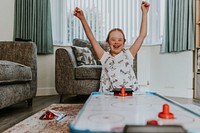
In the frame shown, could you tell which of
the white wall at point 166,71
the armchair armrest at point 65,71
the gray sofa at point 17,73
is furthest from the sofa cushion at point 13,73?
the white wall at point 166,71

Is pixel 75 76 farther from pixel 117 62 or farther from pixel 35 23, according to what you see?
pixel 35 23

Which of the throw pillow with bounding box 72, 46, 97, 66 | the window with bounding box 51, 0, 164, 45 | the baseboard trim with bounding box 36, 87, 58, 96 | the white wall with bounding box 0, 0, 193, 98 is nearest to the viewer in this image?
the throw pillow with bounding box 72, 46, 97, 66

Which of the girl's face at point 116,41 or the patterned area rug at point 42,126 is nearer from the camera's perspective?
the patterned area rug at point 42,126

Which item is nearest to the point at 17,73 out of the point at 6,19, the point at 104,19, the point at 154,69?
the point at 6,19

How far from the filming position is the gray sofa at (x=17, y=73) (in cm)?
167

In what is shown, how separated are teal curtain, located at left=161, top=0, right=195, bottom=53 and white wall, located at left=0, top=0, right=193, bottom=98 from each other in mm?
148

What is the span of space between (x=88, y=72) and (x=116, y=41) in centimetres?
69

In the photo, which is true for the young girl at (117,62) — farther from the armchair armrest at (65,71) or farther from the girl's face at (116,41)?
the armchair armrest at (65,71)

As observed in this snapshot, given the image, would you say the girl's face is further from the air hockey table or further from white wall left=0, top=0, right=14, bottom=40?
white wall left=0, top=0, right=14, bottom=40

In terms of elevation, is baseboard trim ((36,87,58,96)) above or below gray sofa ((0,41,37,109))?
below

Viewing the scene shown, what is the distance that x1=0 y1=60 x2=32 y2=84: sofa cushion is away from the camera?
5.31ft

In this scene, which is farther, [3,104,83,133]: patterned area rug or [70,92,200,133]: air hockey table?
[3,104,83,133]: patterned area rug

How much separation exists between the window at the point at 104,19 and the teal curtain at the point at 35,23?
10.3 inches

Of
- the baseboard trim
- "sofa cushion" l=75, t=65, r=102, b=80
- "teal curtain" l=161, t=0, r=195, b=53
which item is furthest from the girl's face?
the baseboard trim
